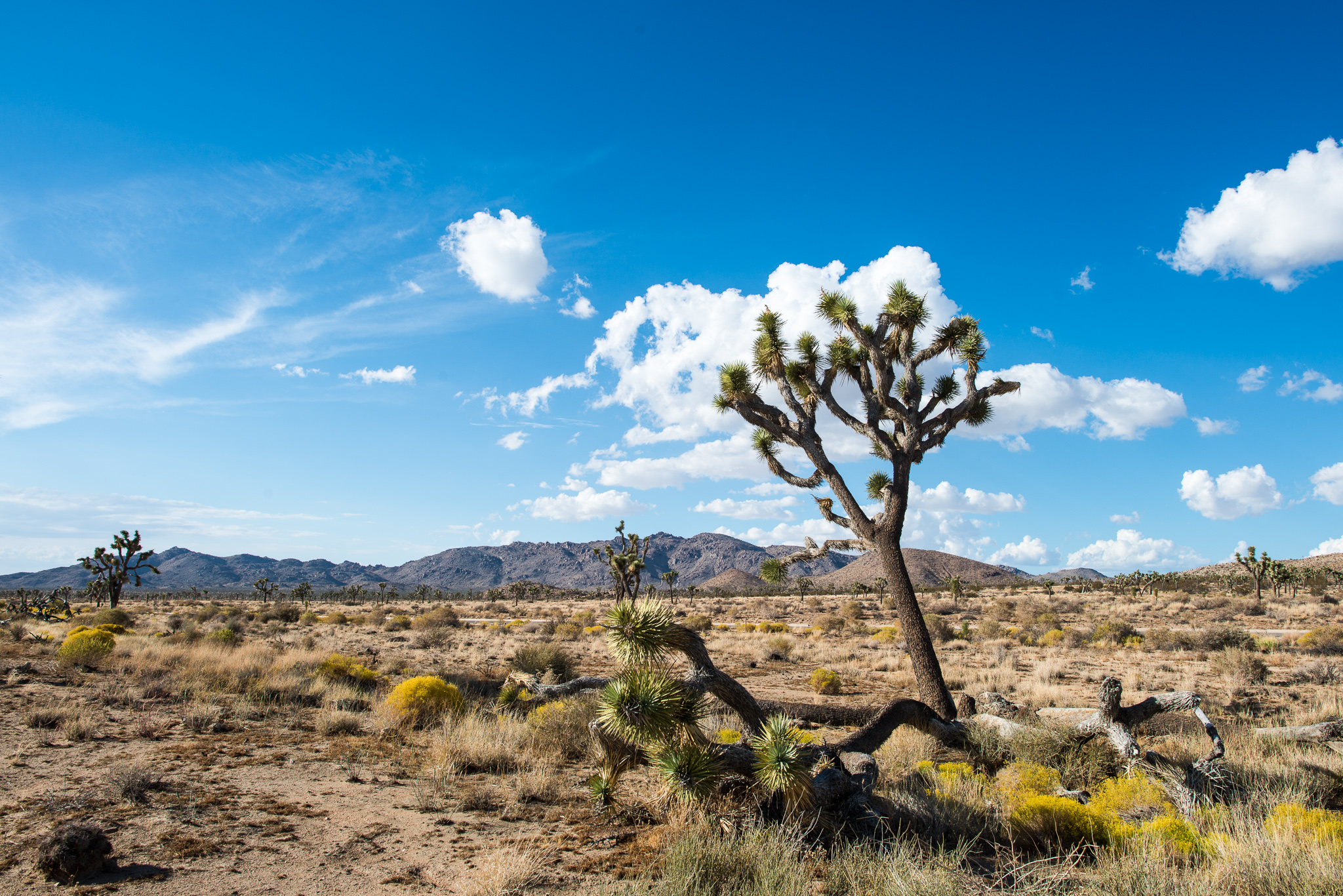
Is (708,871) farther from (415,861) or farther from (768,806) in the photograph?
(415,861)

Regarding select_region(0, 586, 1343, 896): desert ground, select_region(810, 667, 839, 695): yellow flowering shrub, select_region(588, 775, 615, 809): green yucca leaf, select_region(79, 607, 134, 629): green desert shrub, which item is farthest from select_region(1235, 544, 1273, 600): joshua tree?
select_region(79, 607, 134, 629): green desert shrub

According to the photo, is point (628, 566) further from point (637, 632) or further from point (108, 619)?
point (637, 632)

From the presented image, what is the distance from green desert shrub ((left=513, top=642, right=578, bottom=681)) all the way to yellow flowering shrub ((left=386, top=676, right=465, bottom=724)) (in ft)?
15.4

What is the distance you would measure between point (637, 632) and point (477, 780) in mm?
3618

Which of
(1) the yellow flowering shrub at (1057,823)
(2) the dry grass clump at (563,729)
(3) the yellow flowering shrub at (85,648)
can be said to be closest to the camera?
(1) the yellow flowering shrub at (1057,823)

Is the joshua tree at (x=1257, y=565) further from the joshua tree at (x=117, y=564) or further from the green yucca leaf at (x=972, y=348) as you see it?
the joshua tree at (x=117, y=564)

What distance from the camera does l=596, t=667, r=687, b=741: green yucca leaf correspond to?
5.49 metres

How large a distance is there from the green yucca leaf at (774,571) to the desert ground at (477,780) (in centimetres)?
245

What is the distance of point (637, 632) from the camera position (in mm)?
6039

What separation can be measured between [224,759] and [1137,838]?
10241mm

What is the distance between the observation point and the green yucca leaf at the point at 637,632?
600cm

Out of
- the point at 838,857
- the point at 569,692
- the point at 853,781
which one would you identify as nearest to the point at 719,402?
the point at 569,692

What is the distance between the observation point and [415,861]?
219 inches

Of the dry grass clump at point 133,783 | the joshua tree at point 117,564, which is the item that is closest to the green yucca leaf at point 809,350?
the dry grass clump at point 133,783
